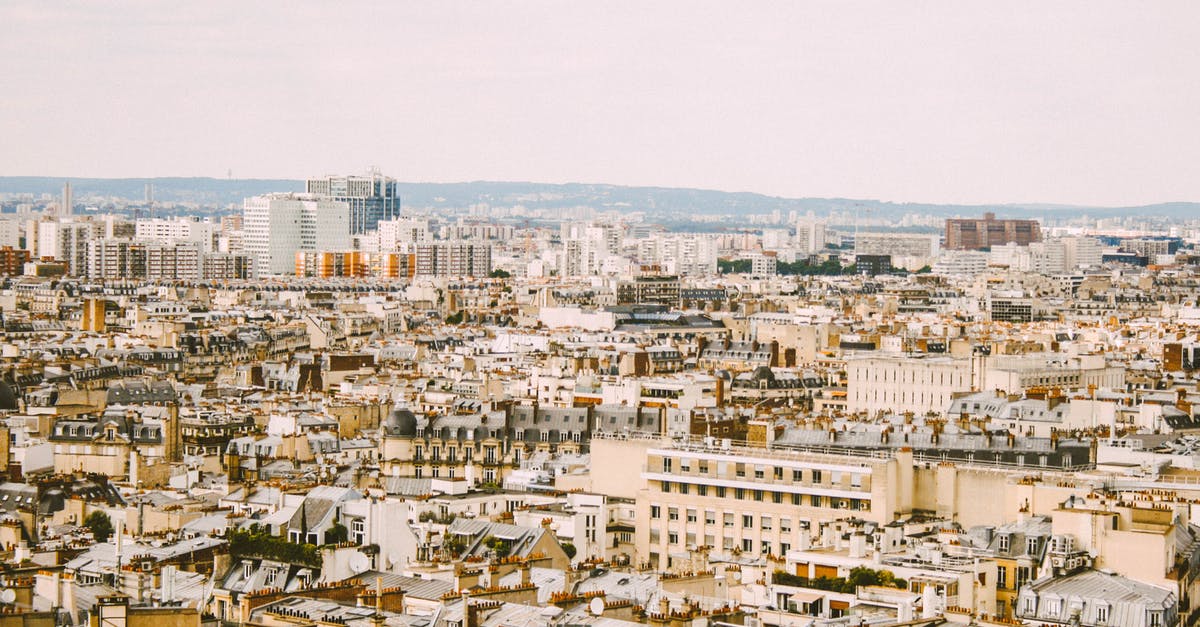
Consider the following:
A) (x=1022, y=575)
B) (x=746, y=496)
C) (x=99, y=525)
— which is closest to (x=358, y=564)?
(x=1022, y=575)

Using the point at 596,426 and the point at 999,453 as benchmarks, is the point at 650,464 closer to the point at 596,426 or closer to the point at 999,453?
the point at 999,453

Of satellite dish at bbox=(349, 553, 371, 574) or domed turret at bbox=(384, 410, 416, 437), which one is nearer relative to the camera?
satellite dish at bbox=(349, 553, 371, 574)

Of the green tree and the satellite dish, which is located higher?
the satellite dish

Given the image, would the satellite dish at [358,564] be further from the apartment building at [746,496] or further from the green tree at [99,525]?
the green tree at [99,525]

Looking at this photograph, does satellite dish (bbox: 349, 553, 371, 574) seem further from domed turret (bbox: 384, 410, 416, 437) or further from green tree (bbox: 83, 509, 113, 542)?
domed turret (bbox: 384, 410, 416, 437)

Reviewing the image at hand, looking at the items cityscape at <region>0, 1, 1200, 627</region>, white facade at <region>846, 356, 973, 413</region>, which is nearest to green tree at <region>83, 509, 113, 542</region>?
cityscape at <region>0, 1, 1200, 627</region>
